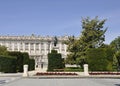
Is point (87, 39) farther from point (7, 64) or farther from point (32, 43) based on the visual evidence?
point (32, 43)

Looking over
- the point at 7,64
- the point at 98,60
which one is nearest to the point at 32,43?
the point at 7,64

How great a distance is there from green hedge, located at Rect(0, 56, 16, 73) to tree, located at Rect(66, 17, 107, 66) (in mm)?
14318

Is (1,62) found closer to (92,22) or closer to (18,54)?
(18,54)

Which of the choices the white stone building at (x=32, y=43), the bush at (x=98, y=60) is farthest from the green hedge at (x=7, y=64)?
the white stone building at (x=32, y=43)

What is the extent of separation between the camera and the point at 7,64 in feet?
154

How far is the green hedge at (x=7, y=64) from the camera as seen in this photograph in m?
46.9

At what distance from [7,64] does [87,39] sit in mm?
18358

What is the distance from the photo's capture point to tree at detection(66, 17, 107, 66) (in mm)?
57875

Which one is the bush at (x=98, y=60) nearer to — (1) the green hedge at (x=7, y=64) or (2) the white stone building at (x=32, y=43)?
(1) the green hedge at (x=7, y=64)

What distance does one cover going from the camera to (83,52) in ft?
188

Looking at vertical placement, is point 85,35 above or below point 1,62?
above

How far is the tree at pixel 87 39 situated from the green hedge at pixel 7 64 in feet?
47.0

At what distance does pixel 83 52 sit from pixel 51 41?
94612mm

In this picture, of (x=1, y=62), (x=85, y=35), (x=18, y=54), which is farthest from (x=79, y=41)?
(x=1, y=62)
